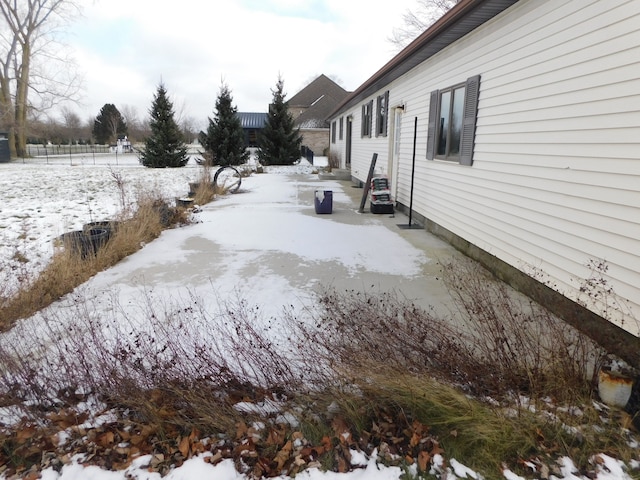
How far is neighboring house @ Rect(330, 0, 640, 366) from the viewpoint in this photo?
2861 millimetres

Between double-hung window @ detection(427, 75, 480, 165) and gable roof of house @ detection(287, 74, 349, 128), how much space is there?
26.8 meters

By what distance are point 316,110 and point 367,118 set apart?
907 inches

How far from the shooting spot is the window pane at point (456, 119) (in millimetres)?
5992

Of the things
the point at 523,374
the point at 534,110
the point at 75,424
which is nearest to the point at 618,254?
the point at 523,374

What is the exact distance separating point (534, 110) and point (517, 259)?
1.57 m

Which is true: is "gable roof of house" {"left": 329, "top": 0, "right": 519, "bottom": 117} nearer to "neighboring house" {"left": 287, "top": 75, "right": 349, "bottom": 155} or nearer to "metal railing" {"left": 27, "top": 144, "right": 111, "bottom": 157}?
"neighboring house" {"left": 287, "top": 75, "right": 349, "bottom": 155}

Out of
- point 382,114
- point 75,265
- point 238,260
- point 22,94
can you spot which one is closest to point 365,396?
point 238,260

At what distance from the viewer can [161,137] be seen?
2183cm

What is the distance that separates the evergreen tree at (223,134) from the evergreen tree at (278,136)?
1848mm

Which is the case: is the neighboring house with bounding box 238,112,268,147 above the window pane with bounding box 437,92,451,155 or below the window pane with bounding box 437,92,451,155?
above

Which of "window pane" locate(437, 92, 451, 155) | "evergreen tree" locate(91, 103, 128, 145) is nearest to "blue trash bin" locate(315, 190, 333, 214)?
"window pane" locate(437, 92, 451, 155)

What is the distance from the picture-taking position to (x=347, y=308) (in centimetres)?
351

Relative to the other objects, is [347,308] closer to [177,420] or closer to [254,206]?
[177,420]

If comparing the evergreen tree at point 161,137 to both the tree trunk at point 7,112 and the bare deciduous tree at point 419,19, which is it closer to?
the bare deciduous tree at point 419,19
